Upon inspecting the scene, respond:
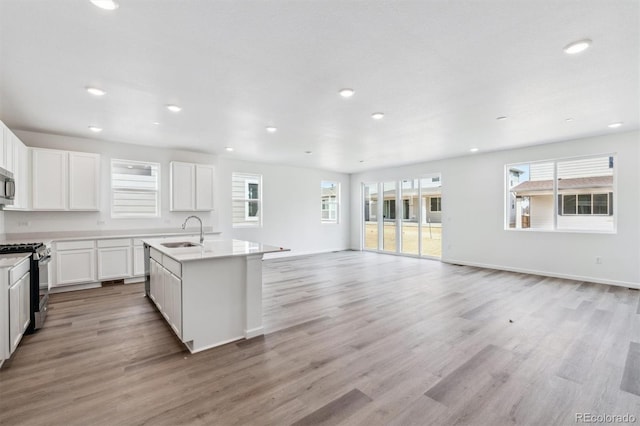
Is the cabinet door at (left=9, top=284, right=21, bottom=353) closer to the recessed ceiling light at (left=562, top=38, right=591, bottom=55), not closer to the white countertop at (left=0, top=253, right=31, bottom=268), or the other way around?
the white countertop at (left=0, top=253, right=31, bottom=268)

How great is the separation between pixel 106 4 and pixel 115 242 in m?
4.28

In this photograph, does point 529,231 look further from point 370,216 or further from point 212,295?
point 212,295

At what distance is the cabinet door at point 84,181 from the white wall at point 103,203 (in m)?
0.28

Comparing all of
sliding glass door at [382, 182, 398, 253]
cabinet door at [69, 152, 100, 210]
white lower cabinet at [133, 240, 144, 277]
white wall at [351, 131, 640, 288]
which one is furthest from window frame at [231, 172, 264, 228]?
white wall at [351, 131, 640, 288]

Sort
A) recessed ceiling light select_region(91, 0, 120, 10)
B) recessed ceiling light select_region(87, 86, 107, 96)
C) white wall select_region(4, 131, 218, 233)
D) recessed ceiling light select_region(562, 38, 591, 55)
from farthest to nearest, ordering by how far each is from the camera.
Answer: white wall select_region(4, 131, 218, 233) → recessed ceiling light select_region(87, 86, 107, 96) → recessed ceiling light select_region(562, 38, 591, 55) → recessed ceiling light select_region(91, 0, 120, 10)

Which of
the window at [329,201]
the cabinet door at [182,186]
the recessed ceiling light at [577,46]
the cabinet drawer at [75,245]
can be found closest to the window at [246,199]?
the cabinet door at [182,186]

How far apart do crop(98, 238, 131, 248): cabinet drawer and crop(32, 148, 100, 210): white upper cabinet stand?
0.66 metres

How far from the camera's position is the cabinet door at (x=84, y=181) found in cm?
495

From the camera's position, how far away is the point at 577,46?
2377mm

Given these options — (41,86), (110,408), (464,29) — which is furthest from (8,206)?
(464,29)

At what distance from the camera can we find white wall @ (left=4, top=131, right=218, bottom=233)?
191 inches

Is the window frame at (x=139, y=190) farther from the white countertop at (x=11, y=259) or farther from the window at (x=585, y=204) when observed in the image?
the window at (x=585, y=204)

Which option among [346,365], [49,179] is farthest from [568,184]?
[49,179]

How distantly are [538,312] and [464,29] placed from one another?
357cm
